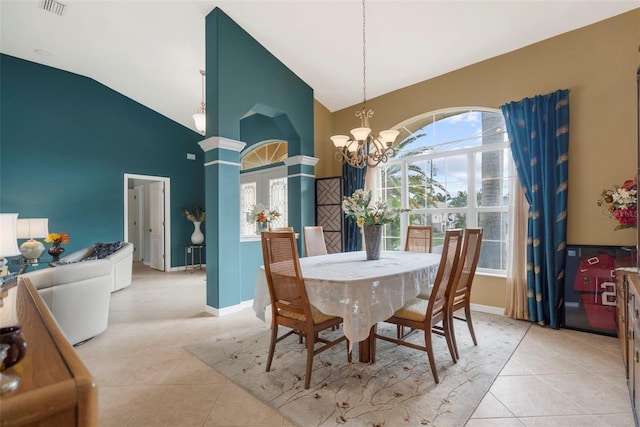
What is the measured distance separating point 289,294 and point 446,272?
1159mm

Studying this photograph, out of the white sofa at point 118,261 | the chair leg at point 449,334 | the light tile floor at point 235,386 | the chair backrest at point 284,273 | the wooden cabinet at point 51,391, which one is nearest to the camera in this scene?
the wooden cabinet at point 51,391

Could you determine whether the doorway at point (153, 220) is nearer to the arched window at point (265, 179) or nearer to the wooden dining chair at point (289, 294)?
the arched window at point (265, 179)

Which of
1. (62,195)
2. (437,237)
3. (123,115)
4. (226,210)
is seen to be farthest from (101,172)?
(437,237)

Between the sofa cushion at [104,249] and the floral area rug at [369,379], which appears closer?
the floral area rug at [369,379]

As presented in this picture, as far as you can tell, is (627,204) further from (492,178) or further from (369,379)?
(369,379)

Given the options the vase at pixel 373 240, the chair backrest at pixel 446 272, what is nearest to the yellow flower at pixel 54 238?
the vase at pixel 373 240

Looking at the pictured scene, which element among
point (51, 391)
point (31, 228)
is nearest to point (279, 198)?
point (31, 228)

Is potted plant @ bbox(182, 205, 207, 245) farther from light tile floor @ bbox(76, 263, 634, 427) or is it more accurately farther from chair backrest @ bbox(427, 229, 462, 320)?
chair backrest @ bbox(427, 229, 462, 320)

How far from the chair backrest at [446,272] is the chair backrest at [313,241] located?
1.45 metres

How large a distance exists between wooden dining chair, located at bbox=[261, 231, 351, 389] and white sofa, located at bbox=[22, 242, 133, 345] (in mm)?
1760

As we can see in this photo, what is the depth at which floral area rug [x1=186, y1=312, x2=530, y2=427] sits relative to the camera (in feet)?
6.08

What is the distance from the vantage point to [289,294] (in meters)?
2.25

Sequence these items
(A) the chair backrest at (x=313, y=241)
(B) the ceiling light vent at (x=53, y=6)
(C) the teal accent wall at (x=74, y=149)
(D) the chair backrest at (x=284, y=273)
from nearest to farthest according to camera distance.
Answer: (D) the chair backrest at (x=284, y=273) → (A) the chair backrest at (x=313, y=241) → (B) the ceiling light vent at (x=53, y=6) → (C) the teal accent wall at (x=74, y=149)

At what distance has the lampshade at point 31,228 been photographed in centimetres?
376
